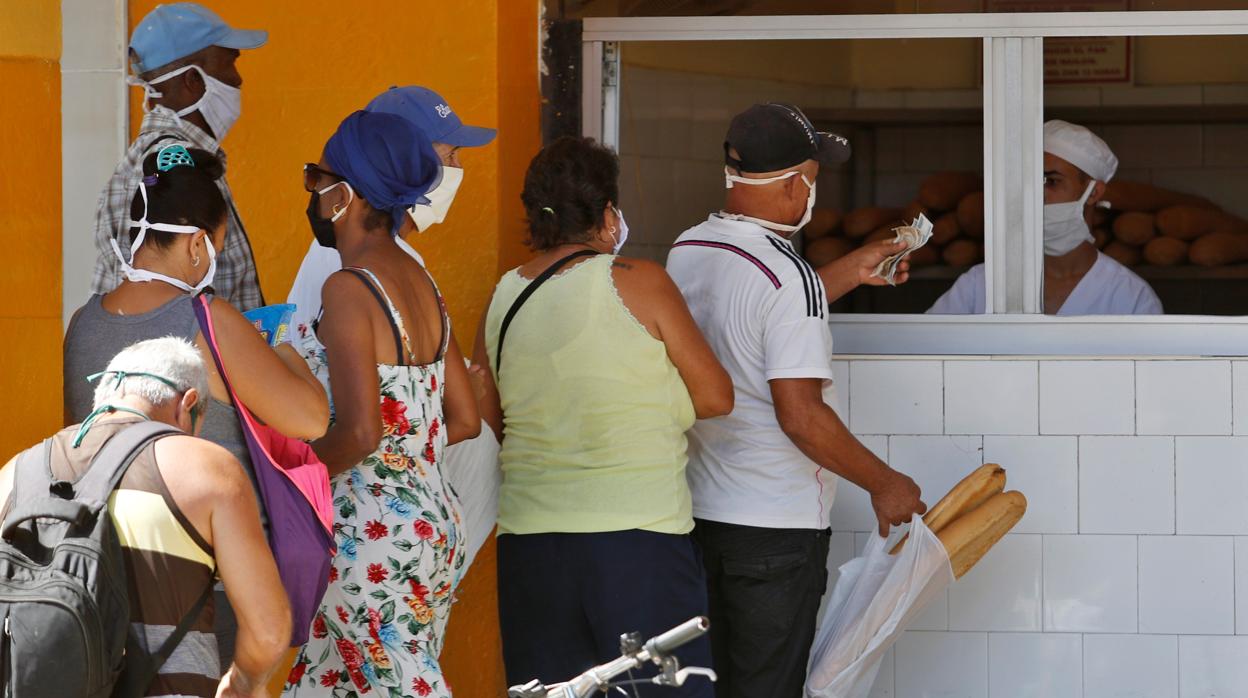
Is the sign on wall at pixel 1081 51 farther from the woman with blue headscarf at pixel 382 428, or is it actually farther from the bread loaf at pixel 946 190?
the woman with blue headscarf at pixel 382 428

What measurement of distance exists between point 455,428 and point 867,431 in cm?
136

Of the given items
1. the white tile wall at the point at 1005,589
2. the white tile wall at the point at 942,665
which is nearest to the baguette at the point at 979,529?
the white tile wall at the point at 1005,589

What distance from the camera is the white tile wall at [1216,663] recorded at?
429 cm

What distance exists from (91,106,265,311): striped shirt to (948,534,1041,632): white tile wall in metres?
1.98

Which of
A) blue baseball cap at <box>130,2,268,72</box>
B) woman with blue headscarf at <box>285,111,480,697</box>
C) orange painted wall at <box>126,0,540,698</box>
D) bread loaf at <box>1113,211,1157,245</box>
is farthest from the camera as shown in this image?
bread loaf at <box>1113,211,1157,245</box>

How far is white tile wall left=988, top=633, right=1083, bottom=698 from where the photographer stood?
4328mm

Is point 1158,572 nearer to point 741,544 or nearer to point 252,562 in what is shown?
point 741,544

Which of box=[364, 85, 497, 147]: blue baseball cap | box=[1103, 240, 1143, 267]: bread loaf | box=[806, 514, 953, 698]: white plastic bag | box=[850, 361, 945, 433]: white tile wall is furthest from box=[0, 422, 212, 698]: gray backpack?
box=[1103, 240, 1143, 267]: bread loaf

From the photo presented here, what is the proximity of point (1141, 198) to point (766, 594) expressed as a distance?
221 centimetres

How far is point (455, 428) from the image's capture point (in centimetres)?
342

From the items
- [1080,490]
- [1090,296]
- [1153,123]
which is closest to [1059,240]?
[1090,296]

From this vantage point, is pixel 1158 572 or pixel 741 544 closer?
pixel 741 544

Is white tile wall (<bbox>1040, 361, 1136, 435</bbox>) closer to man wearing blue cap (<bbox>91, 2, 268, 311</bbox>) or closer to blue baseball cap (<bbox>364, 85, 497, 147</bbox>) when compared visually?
blue baseball cap (<bbox>364, 85, 497, 147</bbox>)

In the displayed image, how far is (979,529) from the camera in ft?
12.7
